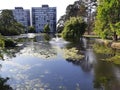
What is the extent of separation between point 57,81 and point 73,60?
11680 mm

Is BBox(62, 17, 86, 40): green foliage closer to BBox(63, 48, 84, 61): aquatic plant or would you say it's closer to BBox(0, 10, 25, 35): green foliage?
BBox(63, 48, 84, 61): aquatic plant

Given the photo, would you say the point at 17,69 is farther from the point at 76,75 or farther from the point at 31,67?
the point at 76,75

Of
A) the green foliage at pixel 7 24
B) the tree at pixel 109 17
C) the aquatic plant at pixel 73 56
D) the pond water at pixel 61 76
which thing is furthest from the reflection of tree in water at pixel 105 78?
the green foliage at pixel 7 24

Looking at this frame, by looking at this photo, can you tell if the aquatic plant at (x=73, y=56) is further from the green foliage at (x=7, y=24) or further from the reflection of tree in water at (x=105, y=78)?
the green foliage at (x=7, y=24)

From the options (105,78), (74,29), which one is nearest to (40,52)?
(105,78)

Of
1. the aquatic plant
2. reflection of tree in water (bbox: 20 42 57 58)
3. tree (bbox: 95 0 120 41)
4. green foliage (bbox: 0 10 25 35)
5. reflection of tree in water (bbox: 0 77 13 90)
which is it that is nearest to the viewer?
reflection of tree in water (bbox: 0 77 13 90)

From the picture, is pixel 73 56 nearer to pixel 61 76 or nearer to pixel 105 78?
pixel 61 76

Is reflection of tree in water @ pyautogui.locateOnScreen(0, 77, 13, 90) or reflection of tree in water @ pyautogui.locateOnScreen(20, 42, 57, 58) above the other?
reflection of tree in water @ pyautogui.locateOnScreen(0, 77, 13, 90)

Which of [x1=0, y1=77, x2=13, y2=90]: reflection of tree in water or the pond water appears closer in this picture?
[x1=0, y1=77, x2=13, y2=90]: reflection of tree in water

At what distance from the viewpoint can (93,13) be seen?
102438mm

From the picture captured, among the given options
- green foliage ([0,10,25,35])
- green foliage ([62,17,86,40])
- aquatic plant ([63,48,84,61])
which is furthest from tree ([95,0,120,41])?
green foliage ([0,10,25,35])

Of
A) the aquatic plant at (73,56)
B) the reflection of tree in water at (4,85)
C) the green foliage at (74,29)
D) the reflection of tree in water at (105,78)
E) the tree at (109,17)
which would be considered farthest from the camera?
the green foliage at (74,29)

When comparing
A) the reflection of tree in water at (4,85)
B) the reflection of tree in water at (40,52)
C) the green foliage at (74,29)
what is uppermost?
the green foliage at (74,29)

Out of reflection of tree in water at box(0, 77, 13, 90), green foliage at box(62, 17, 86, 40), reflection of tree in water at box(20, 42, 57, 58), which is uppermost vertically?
green foliage at box(62, 17, 86, 40)
